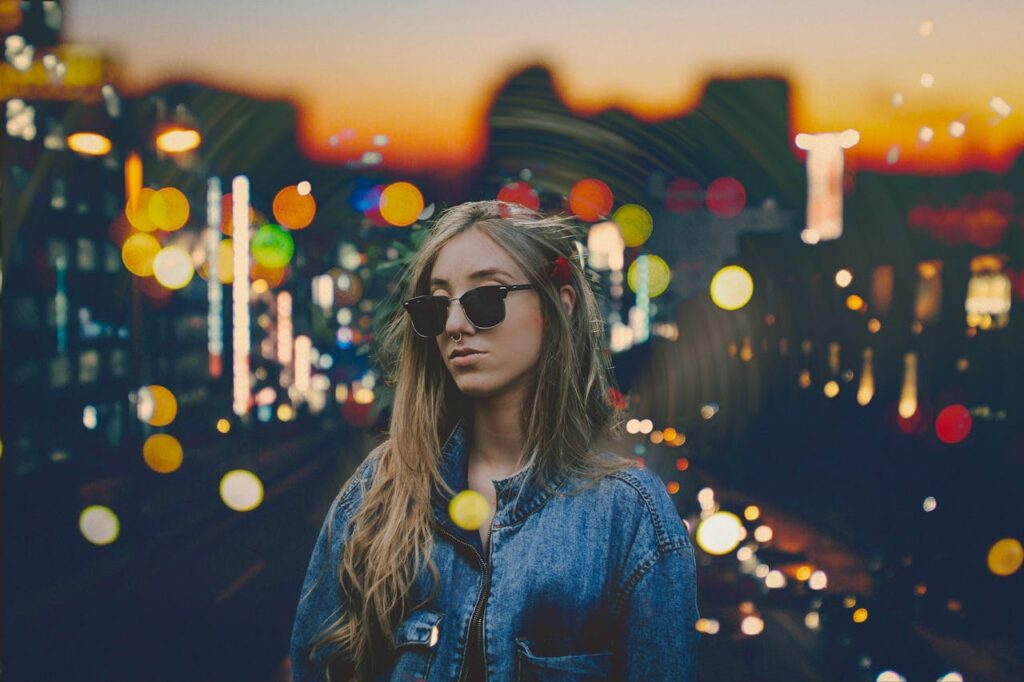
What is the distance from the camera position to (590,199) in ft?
9.36

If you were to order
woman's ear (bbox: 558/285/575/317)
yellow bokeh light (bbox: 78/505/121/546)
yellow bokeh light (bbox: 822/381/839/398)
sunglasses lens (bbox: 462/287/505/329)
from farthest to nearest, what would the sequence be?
yellow bokeh light (bbox: 822/381/839/398), yellow bokeh light (bbox: 78/505/121/546), woman's ear (bbox: 558/285/575/317), sunglasses lens (bbox: 462/287/505/329)

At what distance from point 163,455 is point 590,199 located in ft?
73.3

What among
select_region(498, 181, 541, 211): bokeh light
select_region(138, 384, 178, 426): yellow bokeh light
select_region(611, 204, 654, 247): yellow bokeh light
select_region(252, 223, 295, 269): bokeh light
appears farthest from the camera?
select_region(138, 384, 178, 426): yellow bokeh light

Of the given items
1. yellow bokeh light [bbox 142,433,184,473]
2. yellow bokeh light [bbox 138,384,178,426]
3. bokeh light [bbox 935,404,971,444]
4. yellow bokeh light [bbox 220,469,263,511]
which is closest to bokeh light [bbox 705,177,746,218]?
yellow bokeh light [bbox 220,469,263,511]

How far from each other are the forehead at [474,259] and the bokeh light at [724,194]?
101 inches

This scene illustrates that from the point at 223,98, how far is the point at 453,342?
332 cm

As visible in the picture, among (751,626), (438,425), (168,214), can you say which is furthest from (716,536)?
(438,425)

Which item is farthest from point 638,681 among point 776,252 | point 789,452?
point 776,252

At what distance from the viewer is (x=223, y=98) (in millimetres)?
4355

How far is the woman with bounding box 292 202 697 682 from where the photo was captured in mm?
1587

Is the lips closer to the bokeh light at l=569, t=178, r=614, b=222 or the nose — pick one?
the nose

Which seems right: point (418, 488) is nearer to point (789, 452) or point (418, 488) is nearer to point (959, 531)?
point (959, 531)

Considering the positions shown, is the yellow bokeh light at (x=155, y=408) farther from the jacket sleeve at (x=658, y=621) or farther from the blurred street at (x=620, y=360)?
the jacket sleeve at (x=658, y=621)

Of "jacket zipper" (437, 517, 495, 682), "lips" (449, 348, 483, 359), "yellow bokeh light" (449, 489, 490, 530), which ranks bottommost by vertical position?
"jacket zipper" (437, 517, 495, 682)
